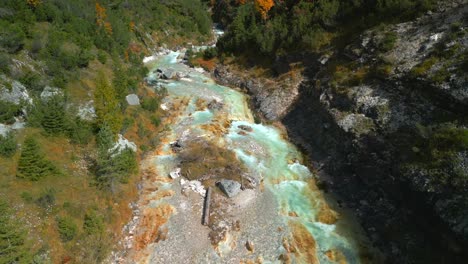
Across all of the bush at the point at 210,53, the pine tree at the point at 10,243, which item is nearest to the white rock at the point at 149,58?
the bush at the point at 210,53

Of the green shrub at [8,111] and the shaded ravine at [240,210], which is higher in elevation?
the green shrub at [8,111]

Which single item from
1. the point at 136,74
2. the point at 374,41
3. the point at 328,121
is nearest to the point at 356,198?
the point at 328,121

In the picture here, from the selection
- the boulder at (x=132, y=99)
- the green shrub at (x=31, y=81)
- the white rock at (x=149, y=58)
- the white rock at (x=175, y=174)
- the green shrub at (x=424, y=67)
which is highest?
the green shrub at (x=424, y=67)

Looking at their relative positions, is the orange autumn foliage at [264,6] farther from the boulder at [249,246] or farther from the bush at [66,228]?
the bush at [66,228]

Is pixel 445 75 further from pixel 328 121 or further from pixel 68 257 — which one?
pixel 68 257

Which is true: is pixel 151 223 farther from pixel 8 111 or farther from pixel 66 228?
pixel 8 111

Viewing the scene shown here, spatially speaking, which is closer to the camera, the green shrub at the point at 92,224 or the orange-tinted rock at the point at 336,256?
the green shrub at the point at 92,224
